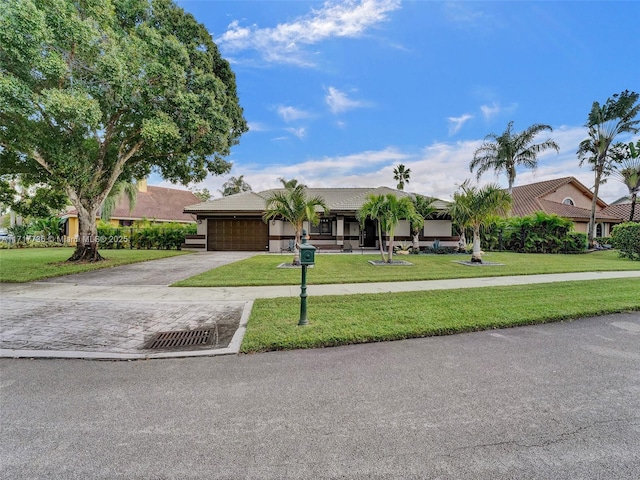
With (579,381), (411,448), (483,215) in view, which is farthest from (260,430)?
(483,215)

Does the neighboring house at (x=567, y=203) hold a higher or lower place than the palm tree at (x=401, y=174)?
lower

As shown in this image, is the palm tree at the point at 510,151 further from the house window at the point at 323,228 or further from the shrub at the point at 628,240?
the house window at the point at 323,228

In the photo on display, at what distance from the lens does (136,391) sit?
3.14 m

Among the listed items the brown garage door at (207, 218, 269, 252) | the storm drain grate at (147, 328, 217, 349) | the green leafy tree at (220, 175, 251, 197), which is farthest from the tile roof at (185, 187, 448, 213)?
the green leafy tree at (220, 175, 251, 197)

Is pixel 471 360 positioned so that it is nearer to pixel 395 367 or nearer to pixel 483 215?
pixel 395 367

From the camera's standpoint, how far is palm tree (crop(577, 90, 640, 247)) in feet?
64.6

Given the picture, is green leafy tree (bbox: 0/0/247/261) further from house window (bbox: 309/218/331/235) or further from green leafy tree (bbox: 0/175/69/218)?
house window (bbox: 309/218/331/235)

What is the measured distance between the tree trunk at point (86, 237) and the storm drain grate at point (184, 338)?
12152 mm

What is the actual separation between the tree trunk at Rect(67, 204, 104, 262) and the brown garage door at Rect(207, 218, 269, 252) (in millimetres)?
7352

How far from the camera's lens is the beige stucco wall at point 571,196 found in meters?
28.8

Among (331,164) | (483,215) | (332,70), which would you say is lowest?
(483,215)

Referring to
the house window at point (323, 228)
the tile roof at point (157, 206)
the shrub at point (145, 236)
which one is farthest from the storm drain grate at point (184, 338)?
the tile roof at point (157, 206)

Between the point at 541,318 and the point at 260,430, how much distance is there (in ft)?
17.6

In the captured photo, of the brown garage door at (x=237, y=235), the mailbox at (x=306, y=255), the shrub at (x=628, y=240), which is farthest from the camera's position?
the brown garage door at (x=237, y=235)
